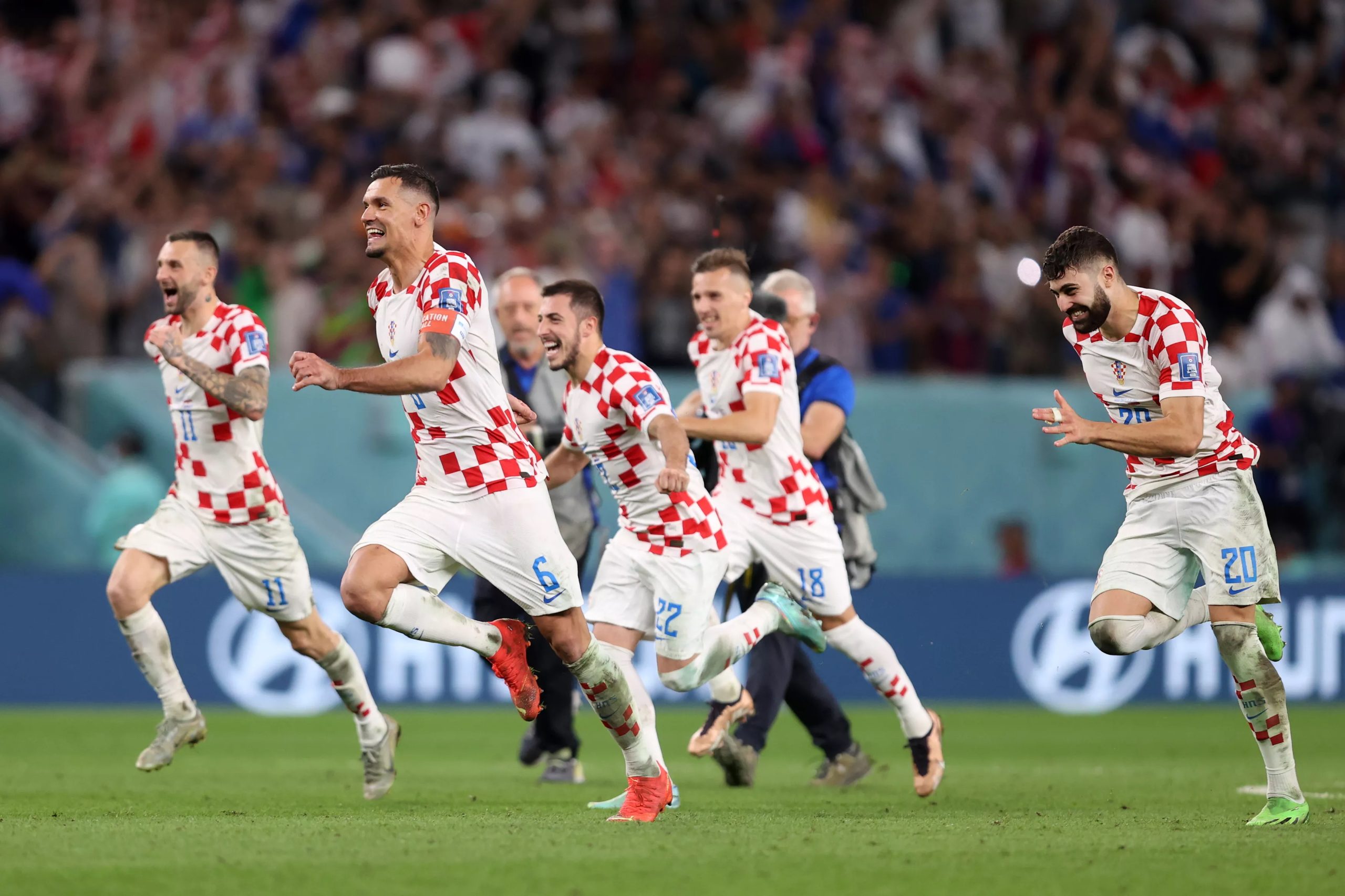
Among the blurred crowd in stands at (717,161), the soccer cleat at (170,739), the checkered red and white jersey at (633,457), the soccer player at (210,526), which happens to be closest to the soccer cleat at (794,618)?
the checkered red and white jersey at (633,457)

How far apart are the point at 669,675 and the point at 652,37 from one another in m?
12.1

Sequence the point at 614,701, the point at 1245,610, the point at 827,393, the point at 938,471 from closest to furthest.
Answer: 1. the point at 614,701
2. the point at 1245,610
3. the point at 827,393
4. the point at 938,471

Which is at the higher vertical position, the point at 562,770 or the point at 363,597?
the point at 363,597

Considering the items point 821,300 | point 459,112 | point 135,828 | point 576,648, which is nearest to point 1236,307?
point 821,300

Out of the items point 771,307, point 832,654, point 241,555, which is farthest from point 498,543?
point 832,654

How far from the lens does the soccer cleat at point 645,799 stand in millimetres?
7562

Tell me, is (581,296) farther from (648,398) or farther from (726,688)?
→ (726,688)

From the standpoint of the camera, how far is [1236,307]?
18.0 metres

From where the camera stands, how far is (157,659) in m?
8.91

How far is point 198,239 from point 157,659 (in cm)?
215

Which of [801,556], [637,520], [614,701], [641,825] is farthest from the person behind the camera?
[801,556]

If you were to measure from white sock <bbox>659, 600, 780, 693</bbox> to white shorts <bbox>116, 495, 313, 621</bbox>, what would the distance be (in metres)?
1.98

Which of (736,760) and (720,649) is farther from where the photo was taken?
(736,760)

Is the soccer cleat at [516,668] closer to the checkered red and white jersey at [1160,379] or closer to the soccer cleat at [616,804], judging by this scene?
the soccer cleat at [616,804]
